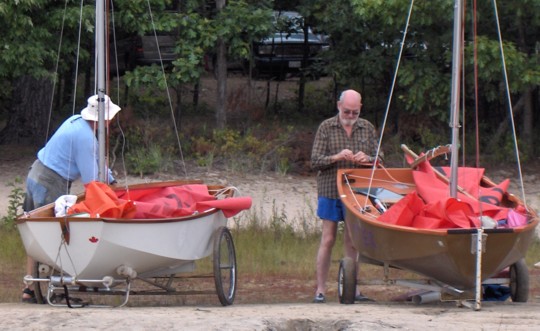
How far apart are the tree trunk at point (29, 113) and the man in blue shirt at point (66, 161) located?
781cm

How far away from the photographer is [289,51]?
2100 cm

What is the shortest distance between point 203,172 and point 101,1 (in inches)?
256

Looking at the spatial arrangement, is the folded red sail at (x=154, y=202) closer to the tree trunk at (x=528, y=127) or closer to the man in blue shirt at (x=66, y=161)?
the man in blue shirt at (x=66, y=161)

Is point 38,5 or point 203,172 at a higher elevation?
point 38,5

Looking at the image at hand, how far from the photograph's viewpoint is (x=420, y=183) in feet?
32.7

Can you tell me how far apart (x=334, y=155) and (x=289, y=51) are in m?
11.3

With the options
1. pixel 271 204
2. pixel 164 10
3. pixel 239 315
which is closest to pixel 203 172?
pixel 271 204

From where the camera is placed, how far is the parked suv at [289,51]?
730 inches

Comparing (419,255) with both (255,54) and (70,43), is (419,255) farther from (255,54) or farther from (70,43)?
(255,54)

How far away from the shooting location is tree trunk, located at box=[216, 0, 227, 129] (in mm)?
17062

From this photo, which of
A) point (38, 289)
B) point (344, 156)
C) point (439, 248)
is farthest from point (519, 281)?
point (38, 289)

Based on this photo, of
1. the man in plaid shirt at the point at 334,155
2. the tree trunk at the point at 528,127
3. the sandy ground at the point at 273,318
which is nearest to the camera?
the sandy ground at the point at 273,318

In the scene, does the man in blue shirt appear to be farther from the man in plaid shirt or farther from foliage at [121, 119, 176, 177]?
foliage at [121, 119, 176, 177]

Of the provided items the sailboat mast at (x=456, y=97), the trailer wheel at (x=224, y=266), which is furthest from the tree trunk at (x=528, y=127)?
the trailer wheel at (x=224, y=266)
